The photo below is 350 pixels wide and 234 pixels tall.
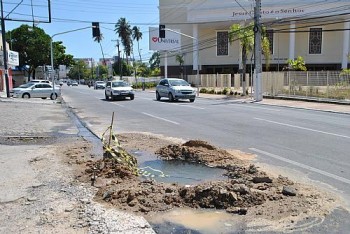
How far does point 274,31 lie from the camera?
54938 mm

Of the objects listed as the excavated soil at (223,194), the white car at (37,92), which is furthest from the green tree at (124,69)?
the excavated soil at (223,194)

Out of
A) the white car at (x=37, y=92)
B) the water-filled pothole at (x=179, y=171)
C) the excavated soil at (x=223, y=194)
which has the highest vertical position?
the white car at (x=37, y=92)

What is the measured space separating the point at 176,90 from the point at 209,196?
22879 mm

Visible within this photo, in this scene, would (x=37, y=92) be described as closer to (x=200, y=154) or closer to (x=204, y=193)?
(x=200, y=154)

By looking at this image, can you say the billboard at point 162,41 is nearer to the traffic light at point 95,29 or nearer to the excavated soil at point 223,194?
the traffic light at point 95,29

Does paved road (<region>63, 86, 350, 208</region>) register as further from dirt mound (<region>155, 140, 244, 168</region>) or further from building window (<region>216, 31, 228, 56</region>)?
building window (<region>216, 31, 228, 56</region>)

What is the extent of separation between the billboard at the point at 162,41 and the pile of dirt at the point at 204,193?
59.1m

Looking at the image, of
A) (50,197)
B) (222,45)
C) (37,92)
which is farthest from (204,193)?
(222,45)

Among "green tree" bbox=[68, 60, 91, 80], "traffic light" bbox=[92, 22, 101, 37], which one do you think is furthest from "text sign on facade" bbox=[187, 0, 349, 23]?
"green tree" bbox=[68, 60, 91, 80]

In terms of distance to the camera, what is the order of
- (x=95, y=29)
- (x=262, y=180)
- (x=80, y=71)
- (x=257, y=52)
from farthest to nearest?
(x=80, y=71) → (x=95, y=29) → (x=257, y=52) → (x=262, y=180)

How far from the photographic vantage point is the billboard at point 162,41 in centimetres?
6469

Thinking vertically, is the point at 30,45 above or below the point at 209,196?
above

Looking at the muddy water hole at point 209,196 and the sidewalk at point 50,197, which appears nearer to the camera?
the sidewalk at point 50,197

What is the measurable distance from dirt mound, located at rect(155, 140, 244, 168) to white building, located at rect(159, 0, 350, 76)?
1947 inches
